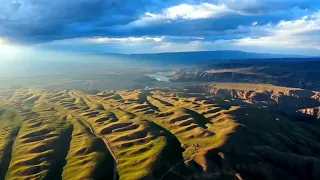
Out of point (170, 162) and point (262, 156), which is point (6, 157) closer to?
point (170, 162)

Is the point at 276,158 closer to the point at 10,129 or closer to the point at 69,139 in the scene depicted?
the point at 69,139

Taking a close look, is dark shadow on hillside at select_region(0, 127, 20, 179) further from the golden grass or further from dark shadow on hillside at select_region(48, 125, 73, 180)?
dark shadow on hillside at select_region(48, 125, 73, 180)

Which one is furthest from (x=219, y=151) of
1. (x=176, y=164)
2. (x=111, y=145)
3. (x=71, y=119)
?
(x=71, y=119)

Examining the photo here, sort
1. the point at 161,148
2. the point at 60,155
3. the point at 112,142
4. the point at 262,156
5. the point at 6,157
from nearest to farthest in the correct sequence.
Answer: the point at 262,156 → the point at 6,157 → the point at 60,155 → the point at 161,148 → the point at 112,142

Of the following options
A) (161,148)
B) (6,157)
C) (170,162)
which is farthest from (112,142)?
(6,157)

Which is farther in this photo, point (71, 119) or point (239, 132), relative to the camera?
point (71, 119)

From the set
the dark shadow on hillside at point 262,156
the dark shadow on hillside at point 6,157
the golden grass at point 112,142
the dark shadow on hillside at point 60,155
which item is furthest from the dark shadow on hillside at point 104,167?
the dark shadow on hillside at point 6,157

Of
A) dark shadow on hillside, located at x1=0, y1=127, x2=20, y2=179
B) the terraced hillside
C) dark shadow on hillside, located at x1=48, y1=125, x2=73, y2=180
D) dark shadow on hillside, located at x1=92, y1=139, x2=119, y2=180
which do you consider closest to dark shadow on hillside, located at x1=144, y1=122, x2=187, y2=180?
the terraced hillside

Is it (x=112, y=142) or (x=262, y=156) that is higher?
(x=262, y=156)
